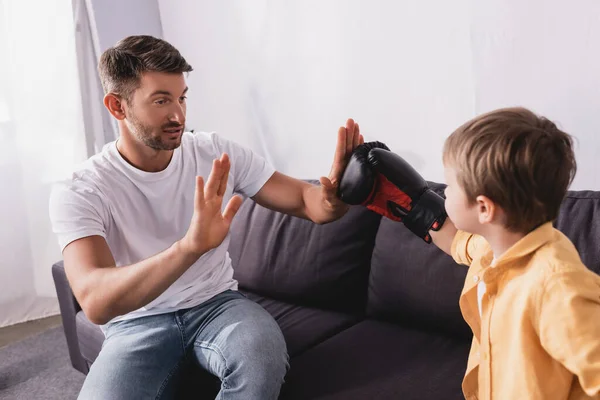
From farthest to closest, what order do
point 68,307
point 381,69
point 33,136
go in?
point 33,136 < point 381,69 < point 68,307

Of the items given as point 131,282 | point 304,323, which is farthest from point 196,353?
point 304,323

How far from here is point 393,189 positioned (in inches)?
57.2

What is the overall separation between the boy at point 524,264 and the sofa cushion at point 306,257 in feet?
2.54

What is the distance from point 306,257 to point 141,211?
0.60 m

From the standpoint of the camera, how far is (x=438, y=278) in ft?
5.51

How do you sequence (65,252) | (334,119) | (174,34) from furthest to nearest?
1. (174,34)
2. (334,119)
3. (65,252)

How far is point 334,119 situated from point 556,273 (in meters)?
1.61

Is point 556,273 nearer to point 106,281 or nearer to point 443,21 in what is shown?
point 106,281

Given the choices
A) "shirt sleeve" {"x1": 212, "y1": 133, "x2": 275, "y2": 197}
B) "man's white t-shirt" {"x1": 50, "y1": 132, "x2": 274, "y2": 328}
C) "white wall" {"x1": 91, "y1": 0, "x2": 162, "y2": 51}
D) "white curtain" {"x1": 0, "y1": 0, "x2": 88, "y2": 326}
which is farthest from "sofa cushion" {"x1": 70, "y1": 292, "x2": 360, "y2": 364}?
"white wall" {"x1": 91, "y1": 0, "x2": 162, "y2": 51}

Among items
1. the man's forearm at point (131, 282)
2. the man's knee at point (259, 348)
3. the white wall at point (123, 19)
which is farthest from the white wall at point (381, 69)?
the man's forearm at point (131, 282)

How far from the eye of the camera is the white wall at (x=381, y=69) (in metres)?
1.83

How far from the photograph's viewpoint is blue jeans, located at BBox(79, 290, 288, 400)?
1.39 m

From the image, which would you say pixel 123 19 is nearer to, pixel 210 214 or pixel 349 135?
pixel 349 135

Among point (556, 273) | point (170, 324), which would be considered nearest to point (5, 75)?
point (170, 324)
